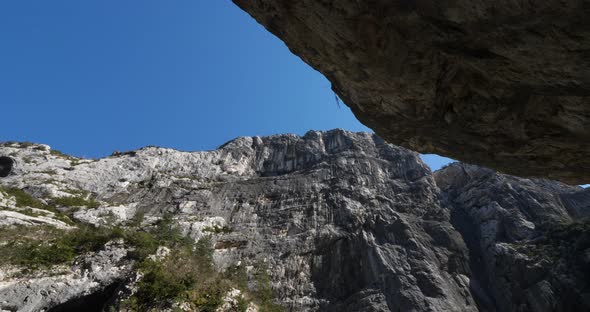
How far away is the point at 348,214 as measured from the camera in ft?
122

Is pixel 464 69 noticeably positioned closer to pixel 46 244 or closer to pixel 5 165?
pixel 46 244

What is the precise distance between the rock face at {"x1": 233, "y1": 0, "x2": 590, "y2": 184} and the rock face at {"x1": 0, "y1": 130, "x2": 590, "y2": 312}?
18.9 m

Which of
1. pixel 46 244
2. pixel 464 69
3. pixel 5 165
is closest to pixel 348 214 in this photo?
pixel 46 244

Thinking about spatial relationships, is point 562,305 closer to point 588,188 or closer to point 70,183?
point 588,188

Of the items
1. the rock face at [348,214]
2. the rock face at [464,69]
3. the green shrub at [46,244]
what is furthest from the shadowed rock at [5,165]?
the rock face at [464,69]

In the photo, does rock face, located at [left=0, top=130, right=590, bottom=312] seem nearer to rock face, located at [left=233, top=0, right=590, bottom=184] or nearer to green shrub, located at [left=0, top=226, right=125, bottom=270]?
green shrub, located at [left=0, top=226, right=125, bottom=270]

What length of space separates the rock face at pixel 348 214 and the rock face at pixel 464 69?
1894cm

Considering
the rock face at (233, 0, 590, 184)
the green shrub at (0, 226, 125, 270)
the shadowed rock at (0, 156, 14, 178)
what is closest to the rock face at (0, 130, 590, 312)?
the shadowed rock at (0, 156, 14, 178)

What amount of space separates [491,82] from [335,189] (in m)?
31.1

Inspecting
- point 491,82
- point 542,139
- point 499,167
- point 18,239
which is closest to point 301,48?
point 491,82

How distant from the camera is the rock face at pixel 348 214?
30.1 meters

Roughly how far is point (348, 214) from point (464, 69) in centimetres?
2807

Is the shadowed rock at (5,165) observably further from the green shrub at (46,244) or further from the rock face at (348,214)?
the green shrub at (46,244)

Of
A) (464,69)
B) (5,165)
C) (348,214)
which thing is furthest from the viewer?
(5,165)
